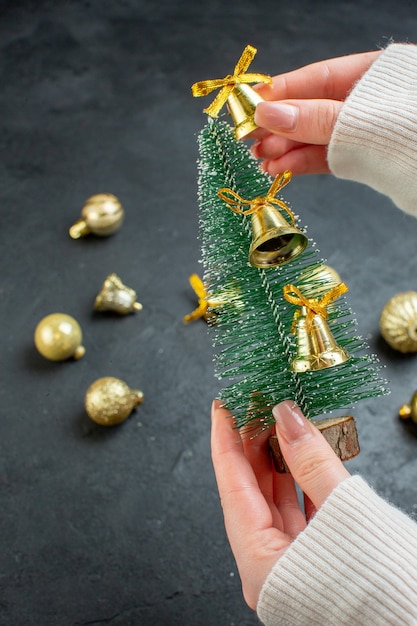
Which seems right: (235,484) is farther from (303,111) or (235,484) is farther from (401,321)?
(401,321)

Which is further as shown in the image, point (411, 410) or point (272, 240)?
point (411, 410)

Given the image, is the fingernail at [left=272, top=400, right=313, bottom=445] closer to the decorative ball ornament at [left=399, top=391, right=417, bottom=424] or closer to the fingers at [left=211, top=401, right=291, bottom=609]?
the fingers at [left=211, top=401, right=291, bottom=609]

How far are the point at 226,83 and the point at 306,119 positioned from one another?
143mm

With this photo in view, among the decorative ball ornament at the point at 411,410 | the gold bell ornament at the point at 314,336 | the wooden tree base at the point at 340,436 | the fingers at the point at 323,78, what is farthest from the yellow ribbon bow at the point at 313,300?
the decorative ball ornament at the point at 411,410

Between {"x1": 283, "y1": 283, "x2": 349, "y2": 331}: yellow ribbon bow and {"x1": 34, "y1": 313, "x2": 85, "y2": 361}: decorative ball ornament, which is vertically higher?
{"x1": 34, "y1": 313, "x2": 85, "y2": 361}: decorative ball ornament

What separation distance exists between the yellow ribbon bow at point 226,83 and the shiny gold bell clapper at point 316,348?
9.2 inches

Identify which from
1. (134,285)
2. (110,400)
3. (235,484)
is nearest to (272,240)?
(235,484)

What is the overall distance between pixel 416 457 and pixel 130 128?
0.92m

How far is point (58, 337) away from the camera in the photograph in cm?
117

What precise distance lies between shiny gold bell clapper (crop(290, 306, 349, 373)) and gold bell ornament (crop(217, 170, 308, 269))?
0.06 metres

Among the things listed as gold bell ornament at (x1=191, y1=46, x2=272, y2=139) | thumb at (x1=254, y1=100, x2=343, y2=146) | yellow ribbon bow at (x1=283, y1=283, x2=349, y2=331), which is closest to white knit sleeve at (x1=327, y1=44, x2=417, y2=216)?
thumb at (x1=254, y1=100, x2=343, y2=146)

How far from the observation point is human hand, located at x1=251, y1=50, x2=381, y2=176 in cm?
80

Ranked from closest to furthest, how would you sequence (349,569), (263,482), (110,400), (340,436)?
(349,569) → (340,436) → (263,482) → (110,400)

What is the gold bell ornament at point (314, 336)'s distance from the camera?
64 cm
